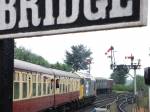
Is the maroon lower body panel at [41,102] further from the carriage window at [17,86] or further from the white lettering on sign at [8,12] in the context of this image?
the white lettering on sign at [8,12]

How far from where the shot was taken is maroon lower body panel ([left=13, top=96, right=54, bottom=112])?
16984 mm

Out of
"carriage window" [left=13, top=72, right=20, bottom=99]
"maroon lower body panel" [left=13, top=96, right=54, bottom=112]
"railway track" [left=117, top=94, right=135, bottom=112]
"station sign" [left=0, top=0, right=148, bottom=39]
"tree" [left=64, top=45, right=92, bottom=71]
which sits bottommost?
"railway track" [left=117, top=94, right=135, bottom=112]

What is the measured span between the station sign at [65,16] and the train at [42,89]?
1174cm

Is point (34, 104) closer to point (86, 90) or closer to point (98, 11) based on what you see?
point (98, 11)

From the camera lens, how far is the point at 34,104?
20.2 meters

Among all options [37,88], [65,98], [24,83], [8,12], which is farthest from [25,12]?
[65,98]

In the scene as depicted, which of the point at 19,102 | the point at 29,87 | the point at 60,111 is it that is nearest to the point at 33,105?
the point at 29,87

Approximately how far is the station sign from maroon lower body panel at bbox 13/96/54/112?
1222cm

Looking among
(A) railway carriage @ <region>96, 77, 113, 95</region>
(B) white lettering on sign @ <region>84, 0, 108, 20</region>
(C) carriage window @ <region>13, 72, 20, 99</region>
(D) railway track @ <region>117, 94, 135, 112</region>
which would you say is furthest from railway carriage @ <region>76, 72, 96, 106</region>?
(B) white lettering on sign @ <region>84, 0, 108, 20</region>

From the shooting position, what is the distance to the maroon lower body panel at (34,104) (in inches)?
669

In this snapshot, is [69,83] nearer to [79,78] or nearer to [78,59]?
[79,78]

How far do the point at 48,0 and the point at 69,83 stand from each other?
30.0m

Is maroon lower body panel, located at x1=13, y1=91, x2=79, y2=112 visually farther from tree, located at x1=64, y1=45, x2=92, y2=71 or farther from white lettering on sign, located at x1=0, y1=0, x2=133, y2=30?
tree, located at x1=64, y1=45, x2=92, y2=71

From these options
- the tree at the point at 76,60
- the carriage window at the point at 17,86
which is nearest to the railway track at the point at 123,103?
the carriage window at the point at 17,86
